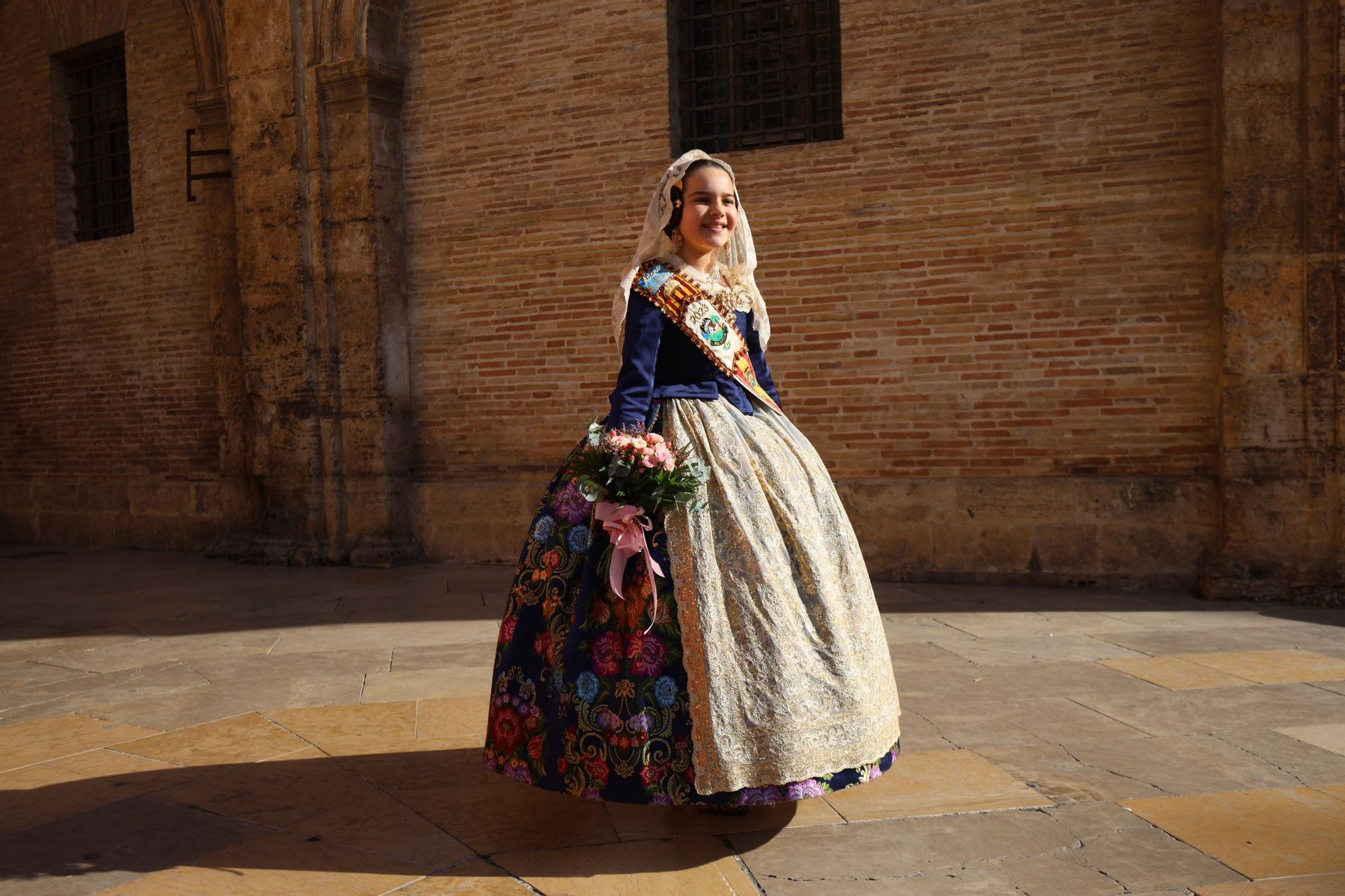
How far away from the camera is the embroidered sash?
312 cm

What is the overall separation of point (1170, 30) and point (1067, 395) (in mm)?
→ 2296

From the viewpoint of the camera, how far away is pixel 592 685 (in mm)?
2863

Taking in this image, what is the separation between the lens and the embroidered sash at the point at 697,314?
3.12m

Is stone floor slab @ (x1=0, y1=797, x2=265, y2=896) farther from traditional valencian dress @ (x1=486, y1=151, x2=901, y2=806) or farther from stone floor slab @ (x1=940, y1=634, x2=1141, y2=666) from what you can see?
stone floor slab @ (x1=940, y1=634, x2=1141, y2=666)

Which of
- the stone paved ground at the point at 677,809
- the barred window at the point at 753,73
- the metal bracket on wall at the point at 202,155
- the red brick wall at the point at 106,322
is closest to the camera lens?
the stone paved ground at the point at 677,809

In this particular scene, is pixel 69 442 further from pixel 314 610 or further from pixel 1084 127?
pixel 1084 127

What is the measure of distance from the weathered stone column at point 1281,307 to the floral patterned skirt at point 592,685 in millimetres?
4374

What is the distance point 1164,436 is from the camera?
6.71 meters

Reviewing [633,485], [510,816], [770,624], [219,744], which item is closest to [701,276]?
[633,485]

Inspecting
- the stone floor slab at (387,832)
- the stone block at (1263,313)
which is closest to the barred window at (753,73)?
the stone block at (1263,313)

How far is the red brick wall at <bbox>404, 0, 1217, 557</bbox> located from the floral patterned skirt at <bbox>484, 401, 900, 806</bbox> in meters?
4.48

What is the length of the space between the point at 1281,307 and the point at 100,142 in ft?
35.1

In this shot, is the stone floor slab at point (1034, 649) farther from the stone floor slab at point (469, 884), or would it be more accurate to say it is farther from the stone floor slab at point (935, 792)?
the stone floor slab at point (469, 884)

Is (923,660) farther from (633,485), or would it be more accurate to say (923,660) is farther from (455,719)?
(633,485)
